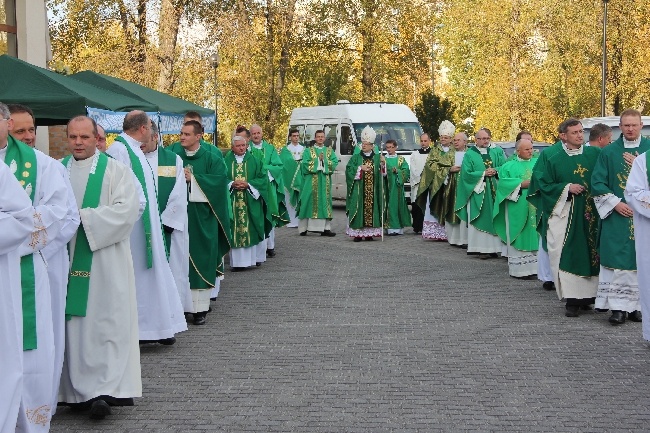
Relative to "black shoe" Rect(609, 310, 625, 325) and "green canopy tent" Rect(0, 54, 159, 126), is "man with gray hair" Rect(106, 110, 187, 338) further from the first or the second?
"black shoe" Rect(609, 310, 625, 325)

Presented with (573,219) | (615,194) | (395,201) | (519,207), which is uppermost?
(615,194)

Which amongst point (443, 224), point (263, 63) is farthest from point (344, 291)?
point (263, 63)

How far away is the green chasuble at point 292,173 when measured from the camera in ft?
69.1

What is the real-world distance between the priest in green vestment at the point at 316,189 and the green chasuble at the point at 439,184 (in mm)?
1909

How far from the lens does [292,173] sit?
21.2 meters

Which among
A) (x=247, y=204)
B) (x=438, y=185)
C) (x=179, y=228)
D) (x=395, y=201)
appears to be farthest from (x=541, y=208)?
(x=395, y=201)

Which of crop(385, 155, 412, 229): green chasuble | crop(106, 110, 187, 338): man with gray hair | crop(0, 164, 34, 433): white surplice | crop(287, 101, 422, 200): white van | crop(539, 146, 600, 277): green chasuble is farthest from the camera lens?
crop(287, 101, 422, 200): white van

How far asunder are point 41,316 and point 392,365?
323cm

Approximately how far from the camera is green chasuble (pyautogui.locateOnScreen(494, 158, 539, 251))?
45.7 ft

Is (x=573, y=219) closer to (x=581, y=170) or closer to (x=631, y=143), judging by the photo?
(x=581, y=170)

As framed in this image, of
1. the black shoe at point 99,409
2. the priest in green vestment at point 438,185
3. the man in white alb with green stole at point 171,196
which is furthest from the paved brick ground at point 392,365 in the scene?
the priest in green vestment at point 438,185

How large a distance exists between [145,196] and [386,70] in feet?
120

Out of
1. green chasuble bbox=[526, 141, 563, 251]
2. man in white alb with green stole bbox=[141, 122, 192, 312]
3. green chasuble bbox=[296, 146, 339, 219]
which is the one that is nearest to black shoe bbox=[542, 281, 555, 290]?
green chasuble bbox=[526, 141, 563, 251]

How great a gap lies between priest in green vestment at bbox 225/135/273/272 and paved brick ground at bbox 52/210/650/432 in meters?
1.80
